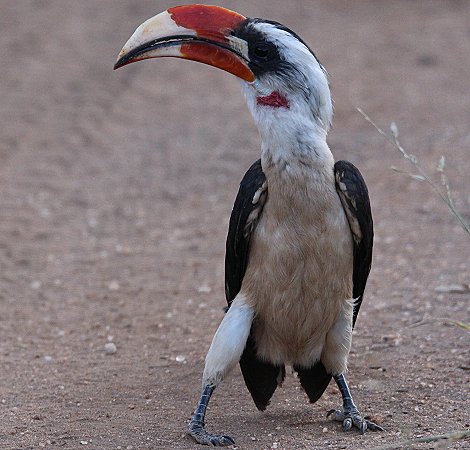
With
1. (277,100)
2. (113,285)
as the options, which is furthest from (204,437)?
(113,285)

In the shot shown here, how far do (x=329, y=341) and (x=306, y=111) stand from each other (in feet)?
4.95

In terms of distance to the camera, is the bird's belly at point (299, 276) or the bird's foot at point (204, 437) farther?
the bird's foot at point (204, 437)

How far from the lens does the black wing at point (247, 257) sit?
6.03m

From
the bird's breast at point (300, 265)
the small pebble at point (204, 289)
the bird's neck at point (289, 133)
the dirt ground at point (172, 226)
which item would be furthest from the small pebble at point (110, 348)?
the bird's neck at point (289, 133)

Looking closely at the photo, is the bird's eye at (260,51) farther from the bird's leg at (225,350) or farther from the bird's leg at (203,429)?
the bird's leg at (203,429)

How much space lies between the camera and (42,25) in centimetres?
1738

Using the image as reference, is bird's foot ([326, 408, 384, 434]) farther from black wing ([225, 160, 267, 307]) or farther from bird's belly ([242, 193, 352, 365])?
black wing ([225, 160, 267, 307])

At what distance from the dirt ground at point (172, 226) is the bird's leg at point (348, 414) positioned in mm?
95

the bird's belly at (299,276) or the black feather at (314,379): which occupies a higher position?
the bird's belly at (299,276)

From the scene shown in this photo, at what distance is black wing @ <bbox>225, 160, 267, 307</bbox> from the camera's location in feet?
19.7

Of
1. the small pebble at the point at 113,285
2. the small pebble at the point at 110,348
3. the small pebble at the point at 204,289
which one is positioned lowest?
the small pebble at the point at 113,285

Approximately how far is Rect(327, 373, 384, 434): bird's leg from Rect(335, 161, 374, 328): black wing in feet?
2.64

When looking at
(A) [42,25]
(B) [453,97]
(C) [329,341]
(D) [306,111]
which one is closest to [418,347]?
(C) [329,341]

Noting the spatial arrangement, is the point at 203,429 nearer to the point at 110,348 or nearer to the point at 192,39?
the point at 110,348
